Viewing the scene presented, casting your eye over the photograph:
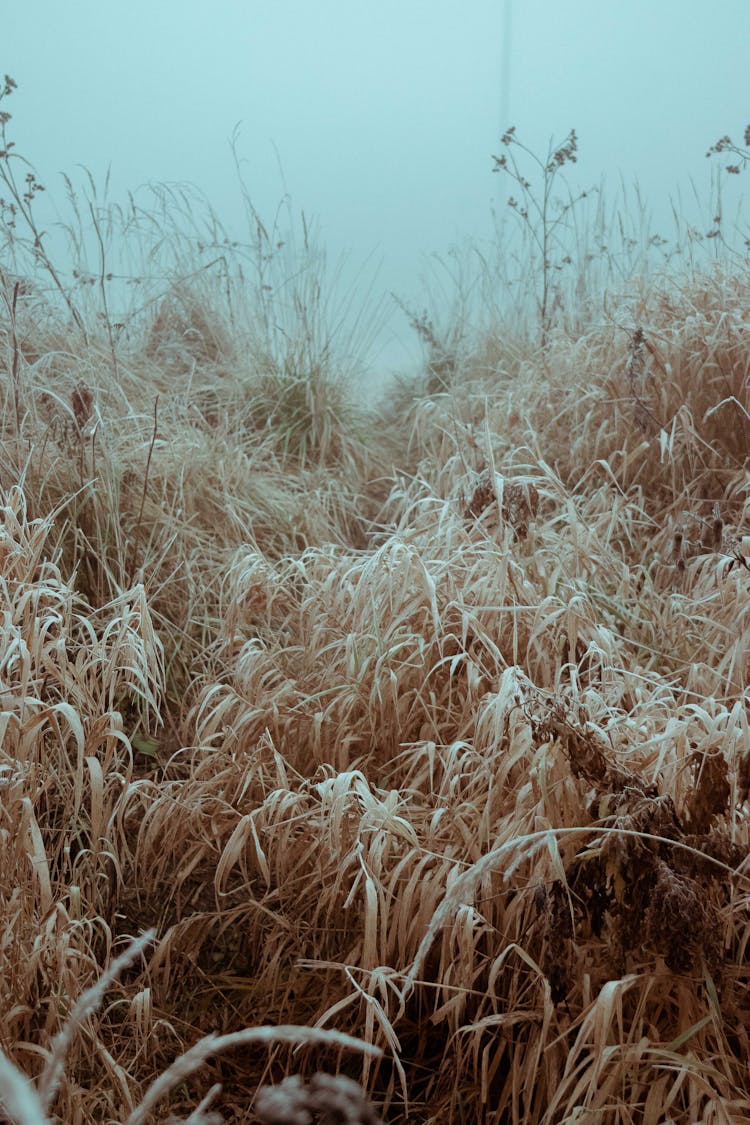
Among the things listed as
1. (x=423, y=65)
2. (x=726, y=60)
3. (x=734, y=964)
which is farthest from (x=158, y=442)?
(x=726, y=60)

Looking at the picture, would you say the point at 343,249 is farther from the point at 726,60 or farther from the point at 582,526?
the point at 582,526

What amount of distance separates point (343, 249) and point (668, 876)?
3294mm

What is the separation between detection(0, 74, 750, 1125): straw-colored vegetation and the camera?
121 cm

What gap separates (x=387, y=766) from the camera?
1.70 meters

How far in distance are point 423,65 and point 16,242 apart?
6.69 ft

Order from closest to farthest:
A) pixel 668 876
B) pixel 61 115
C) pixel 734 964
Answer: pixel 668 876
pixel 734 964
pixel 61 115

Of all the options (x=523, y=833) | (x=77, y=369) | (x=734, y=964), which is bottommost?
(x=734, y=964)

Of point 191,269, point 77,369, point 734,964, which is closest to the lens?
point 734,964

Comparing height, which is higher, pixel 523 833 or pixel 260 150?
pixel 260 150

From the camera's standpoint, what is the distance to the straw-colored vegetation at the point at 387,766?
3.97 ft

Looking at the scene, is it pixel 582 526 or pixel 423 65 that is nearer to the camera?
pixel 582 526

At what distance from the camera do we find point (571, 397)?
2760mm

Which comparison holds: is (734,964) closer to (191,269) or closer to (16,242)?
(16,242)

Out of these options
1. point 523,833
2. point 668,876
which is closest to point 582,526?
point 523,833
